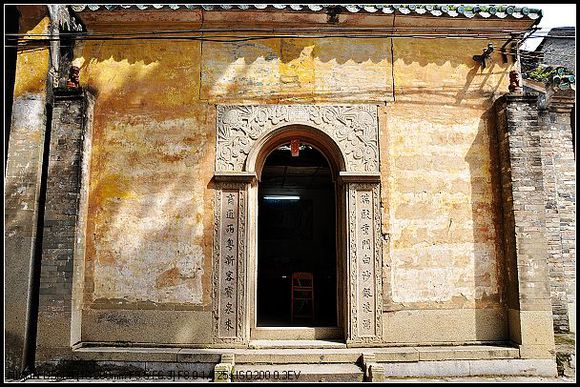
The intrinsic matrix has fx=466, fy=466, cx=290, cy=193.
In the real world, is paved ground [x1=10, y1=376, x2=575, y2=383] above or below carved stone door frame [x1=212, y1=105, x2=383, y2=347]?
below

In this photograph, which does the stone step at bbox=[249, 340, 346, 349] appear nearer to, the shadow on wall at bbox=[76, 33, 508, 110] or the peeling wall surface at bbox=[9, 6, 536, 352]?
the peeling wall surface at bbox=[9, 6, 536, 352]

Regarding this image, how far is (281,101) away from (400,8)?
7.96 ft

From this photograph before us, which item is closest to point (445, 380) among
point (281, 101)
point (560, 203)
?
point (560, 203)

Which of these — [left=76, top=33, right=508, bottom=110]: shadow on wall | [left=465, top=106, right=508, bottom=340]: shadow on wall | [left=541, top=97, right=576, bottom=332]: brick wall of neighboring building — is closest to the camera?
[left=465, top=106, right=508, bottom=340]: shadow on wall

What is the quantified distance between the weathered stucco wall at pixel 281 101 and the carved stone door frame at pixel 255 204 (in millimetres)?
188

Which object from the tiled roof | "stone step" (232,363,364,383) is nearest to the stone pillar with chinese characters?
"stone step" (232,363,364,383)

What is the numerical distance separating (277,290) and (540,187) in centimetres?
736

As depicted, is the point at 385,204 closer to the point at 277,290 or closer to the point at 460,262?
the point at 460,262

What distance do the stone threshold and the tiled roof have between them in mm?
5290

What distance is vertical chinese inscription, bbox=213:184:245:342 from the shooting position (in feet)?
23.6

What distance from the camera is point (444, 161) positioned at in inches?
299

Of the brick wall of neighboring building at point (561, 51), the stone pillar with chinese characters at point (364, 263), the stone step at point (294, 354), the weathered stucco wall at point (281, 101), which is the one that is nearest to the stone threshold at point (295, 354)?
the stone step at point (294, 354)

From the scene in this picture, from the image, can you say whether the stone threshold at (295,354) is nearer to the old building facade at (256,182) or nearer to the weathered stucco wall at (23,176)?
the old building facade at (256,182)

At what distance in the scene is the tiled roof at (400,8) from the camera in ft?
24.5
